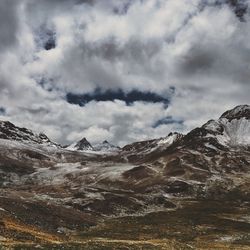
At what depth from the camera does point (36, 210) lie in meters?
107

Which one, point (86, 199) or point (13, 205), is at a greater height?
point (86, 199)

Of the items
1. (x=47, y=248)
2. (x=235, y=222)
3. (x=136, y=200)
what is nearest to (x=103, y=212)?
(x=136, y=200)

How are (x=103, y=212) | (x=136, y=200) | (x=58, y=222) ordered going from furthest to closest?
(x=136, y=200) → (x=103, y=212) → (x=58, y=222)

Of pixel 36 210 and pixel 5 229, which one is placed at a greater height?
pixel 36 210

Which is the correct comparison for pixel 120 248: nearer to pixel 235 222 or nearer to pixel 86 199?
pixel 235 222

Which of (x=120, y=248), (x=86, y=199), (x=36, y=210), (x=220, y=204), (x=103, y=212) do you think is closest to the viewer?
(x=120, y=248)

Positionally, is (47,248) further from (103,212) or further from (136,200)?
(136,200)

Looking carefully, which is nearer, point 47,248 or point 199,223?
point 47,248

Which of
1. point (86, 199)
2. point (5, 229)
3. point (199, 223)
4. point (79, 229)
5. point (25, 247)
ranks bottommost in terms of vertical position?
point (25, 247)

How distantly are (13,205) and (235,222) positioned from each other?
66.0m

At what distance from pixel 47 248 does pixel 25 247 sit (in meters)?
2.30

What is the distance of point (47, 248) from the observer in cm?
4238

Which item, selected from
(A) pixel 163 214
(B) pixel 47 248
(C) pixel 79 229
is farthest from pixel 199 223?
(B) pixel 47 248

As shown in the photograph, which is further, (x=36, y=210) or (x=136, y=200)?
(x=136, y=200)
